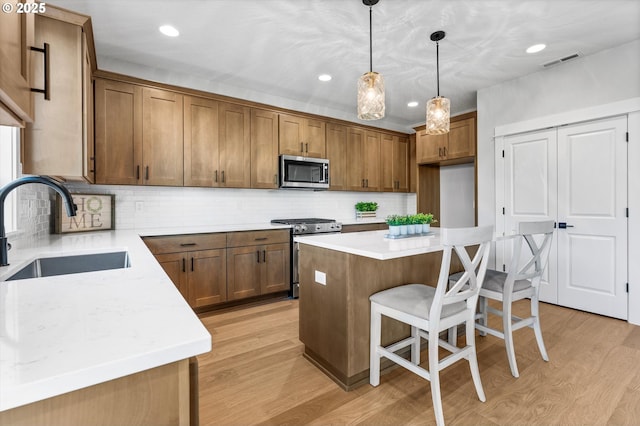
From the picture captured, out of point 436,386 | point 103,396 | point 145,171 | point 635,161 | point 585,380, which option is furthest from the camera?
point 145,171

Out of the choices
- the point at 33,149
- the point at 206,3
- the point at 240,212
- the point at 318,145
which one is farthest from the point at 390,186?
the point at 33,149

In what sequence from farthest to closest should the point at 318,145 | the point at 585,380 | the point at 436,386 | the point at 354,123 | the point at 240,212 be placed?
the point at 354,123
the point at 318,145
the point at 240,212
the point at 585,380
the point at 436,386

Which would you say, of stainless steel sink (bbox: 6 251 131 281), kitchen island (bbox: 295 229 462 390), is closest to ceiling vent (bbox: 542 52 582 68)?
kitchen island (bbox: 295 229 462 390)

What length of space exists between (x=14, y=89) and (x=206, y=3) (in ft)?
6.22

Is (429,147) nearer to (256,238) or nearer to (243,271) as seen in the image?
(256,238)

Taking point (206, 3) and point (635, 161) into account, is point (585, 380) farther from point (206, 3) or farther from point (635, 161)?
point (206, 3)

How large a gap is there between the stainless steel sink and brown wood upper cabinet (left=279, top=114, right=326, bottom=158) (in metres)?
2.59

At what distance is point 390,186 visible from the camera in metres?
5.30

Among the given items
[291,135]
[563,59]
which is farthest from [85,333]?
[563,59]

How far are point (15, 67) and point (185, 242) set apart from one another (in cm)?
244

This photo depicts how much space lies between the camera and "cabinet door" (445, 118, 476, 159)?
4301 mm

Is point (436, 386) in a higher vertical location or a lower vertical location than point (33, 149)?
lower

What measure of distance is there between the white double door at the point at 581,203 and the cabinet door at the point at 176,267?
3.37 meters

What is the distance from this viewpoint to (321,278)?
2141mm
